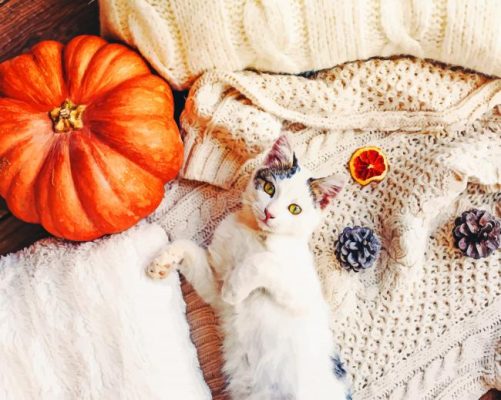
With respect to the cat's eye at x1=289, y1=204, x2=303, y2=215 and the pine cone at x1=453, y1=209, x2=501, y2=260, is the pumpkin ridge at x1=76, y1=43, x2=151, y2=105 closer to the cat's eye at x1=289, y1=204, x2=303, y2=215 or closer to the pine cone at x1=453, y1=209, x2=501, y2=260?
the cat's eye at x1=289, y1=204, x2=303, y2=215

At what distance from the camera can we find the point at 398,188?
1.43 m

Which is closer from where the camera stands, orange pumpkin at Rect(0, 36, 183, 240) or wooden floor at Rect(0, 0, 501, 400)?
orange pumpkin at Rect(0, 36, 183, 240)

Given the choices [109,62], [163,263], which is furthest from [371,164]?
[109,62]

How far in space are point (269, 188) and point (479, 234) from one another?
0.57 metres

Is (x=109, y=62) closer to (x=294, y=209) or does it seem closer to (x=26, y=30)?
(x=26, y=30)

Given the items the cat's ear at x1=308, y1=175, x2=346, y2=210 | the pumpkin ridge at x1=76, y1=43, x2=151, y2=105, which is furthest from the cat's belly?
the pumpkin ridge at x1=76, y1=43, x2=151, y2=105

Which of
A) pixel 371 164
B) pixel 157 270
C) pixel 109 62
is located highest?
pixel 109 62

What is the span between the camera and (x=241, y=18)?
1.30 meters

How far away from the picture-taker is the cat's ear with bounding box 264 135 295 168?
4.05 ft

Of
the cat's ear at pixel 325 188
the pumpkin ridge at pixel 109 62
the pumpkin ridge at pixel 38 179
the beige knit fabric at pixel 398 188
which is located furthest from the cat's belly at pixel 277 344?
the pumpkin ridge at pixel 109 62

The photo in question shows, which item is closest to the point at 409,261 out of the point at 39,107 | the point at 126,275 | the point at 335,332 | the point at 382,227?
the point at 382,227

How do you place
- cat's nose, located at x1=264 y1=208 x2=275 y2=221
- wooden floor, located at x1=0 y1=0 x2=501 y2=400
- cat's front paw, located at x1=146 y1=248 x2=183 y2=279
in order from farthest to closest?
1. wooden floor, located at x1=0 y1=0 x2=501 y2=400
2. cat's front paw, located at x1=146 y1=248 x2=183 y2=279
3. cat's nose, located at x1=264 y1=208 x2=275 y2=221

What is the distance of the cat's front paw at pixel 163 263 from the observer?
4.39 feet

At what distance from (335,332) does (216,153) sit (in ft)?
1.86
